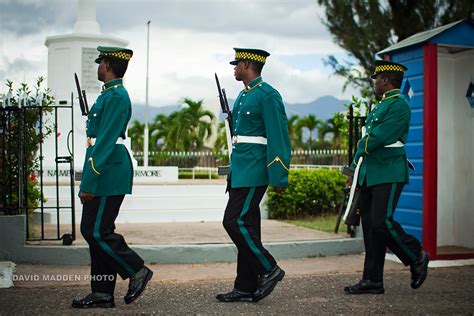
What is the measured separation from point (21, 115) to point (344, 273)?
383 centimetres

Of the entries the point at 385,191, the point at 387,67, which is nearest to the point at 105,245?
the point at 385,191

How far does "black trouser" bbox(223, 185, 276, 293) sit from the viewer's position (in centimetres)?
530

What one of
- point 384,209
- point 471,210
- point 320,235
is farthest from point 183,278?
point 471,210

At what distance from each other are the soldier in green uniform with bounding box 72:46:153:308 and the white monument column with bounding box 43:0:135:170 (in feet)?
29.4

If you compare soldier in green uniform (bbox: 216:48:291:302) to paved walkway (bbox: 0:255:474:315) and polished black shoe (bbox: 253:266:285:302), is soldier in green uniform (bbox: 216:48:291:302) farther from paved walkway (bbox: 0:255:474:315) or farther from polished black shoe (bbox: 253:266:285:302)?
paved walkway (bbox: 0:255:474:315)

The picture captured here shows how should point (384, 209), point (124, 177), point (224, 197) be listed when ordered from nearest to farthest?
point (124, 177)
point (384, 209)
point (224, 197)

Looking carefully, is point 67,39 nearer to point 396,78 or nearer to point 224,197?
point 224,197

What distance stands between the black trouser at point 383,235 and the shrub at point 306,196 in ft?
15.6

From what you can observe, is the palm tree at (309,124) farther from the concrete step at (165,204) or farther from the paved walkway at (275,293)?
the paved walkway at (275,293)

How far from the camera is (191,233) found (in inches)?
354

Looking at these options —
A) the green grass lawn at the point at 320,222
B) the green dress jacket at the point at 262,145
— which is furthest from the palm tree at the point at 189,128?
the green dress jacket at the point at 262,145

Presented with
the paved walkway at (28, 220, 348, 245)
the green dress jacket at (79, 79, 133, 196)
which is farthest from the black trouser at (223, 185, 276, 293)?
the paved walkway at (28, 220, 348, 245)

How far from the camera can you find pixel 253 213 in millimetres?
5434

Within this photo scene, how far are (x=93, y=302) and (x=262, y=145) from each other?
176 centimetres
